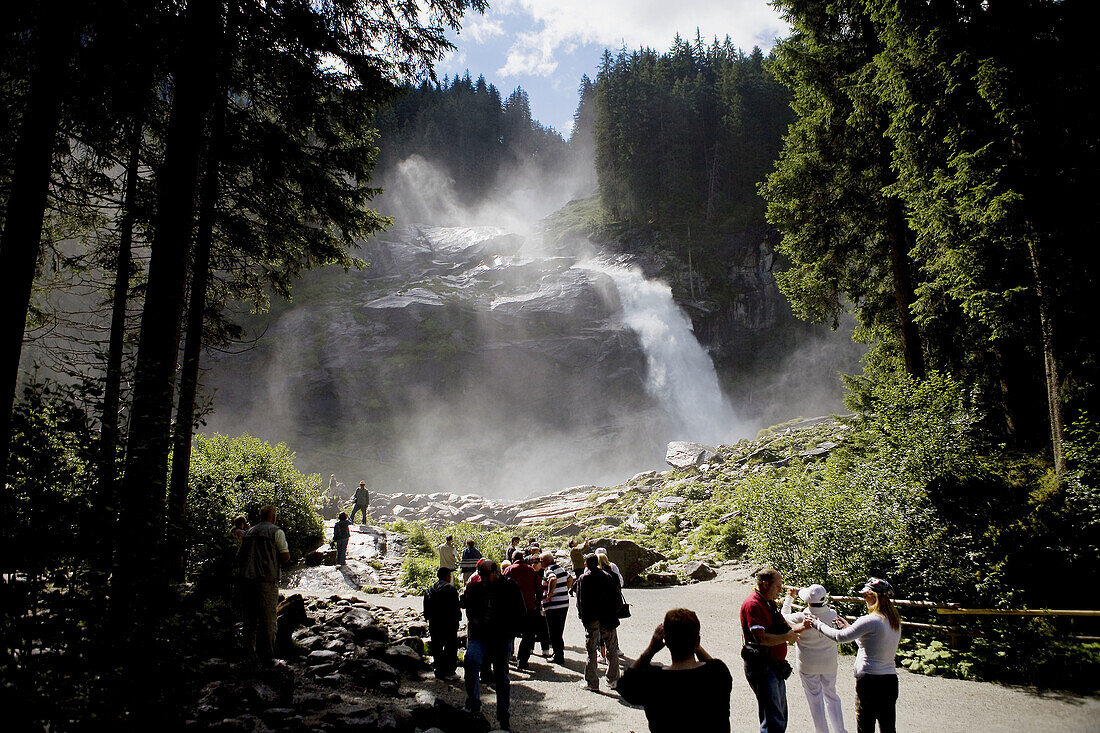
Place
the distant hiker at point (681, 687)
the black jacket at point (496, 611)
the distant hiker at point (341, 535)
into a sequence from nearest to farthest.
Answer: the distant hiker at point (681, 687) → the black jacket at point (496, 611) → the distant hiker at point (341, 535)

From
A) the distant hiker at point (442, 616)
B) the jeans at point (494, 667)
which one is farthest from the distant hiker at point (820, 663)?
the distant hiker at point (442, 616)

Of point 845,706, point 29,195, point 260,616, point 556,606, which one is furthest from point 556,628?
point 29,195

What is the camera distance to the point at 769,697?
13.8ft

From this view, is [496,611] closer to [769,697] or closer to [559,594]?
[559,594]

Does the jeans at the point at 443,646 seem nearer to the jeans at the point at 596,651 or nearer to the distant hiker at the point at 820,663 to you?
the jeans at the point at 596,651

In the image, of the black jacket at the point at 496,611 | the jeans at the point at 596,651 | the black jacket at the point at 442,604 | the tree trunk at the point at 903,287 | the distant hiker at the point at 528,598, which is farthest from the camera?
the tree trunk at the point at 903,287

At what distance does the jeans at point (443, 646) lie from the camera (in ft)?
21.6

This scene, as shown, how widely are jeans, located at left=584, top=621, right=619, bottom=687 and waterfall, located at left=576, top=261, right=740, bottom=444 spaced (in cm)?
3798

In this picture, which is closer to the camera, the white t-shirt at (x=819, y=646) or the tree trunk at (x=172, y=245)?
the white t-shirt at (x=819, y=646)

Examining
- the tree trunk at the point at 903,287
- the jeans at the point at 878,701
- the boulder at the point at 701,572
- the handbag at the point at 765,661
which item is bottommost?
the boulder at the point at 701,572

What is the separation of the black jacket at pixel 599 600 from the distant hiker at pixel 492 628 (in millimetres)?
1244

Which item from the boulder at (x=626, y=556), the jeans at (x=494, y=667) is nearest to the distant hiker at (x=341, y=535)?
the boulder at (x=626, y=556)

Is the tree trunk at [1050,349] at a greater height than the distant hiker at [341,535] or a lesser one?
greater

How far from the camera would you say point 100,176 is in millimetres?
8117
